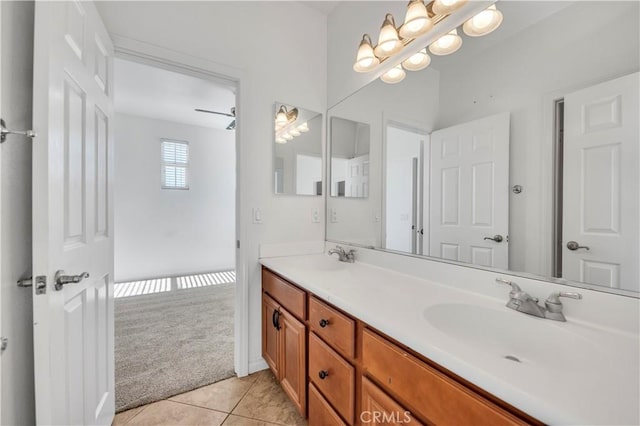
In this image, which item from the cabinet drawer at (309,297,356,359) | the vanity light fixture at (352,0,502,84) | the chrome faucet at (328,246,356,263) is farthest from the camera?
the chrome faucet at (328,246,356,263)

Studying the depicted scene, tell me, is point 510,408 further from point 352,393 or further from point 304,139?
point 304,139

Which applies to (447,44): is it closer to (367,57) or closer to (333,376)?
(367,57)

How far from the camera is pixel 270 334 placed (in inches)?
67.9

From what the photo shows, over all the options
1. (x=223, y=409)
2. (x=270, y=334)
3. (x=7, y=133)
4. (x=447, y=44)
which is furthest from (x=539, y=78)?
(x=223, y=409)

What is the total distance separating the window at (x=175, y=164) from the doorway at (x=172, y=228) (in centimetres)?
2

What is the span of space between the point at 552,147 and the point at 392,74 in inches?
37.7

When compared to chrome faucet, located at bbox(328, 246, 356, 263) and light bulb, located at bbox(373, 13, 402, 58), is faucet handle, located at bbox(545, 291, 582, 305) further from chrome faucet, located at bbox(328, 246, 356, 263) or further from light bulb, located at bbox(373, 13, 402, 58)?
light bulb, located at bbox(373, 13, 402, 58)

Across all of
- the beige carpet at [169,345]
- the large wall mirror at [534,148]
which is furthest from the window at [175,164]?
the large wall mirror at [534,148]

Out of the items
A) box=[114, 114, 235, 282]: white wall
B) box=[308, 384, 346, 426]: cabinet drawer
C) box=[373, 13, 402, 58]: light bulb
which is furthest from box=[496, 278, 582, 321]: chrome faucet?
box=[114, 114, 235, 282]: white wall

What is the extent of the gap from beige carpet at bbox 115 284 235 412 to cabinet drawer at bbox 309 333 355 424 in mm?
988

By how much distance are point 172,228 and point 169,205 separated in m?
0.40

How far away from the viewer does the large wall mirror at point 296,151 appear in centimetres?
197

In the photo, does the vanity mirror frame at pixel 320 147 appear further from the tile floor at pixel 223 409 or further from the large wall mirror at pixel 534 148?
the tile floor at pixel 223 409

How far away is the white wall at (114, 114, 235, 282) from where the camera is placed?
13.4ft
